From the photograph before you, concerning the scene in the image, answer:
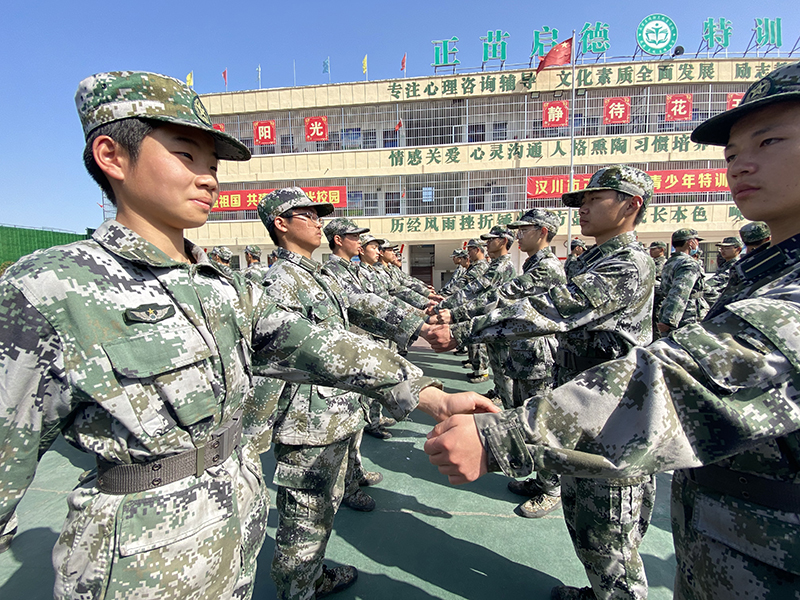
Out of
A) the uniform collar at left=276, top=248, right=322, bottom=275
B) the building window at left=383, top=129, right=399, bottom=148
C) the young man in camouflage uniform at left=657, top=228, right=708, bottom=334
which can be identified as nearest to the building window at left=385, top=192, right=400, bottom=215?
the building window at left=383, top=129, right=399, bottom=148

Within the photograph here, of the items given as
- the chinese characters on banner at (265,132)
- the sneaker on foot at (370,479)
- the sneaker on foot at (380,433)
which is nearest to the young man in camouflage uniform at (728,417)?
the sneaker on foot at (370,479)

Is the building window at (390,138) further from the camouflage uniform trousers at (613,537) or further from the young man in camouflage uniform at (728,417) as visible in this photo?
the young man in camouflage uniform at (728,417)

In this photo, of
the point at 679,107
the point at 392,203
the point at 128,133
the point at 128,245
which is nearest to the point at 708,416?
the point at 128,245

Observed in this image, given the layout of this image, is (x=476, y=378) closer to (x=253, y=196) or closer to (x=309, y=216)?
(x=309, y=216)

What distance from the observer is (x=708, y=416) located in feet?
3.48

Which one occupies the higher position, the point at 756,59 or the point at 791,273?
the point at 756,59

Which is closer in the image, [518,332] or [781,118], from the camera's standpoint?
[781,118]

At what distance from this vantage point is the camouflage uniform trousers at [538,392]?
10.9 ft

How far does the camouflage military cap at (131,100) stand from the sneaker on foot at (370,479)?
327 cm

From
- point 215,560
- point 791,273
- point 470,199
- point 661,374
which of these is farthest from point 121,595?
point 470,199

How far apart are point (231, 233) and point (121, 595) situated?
23.9 metres

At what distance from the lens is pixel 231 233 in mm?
22797

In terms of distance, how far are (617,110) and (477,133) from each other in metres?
7.11

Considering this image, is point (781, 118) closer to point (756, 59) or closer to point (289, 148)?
point (289, 148)
